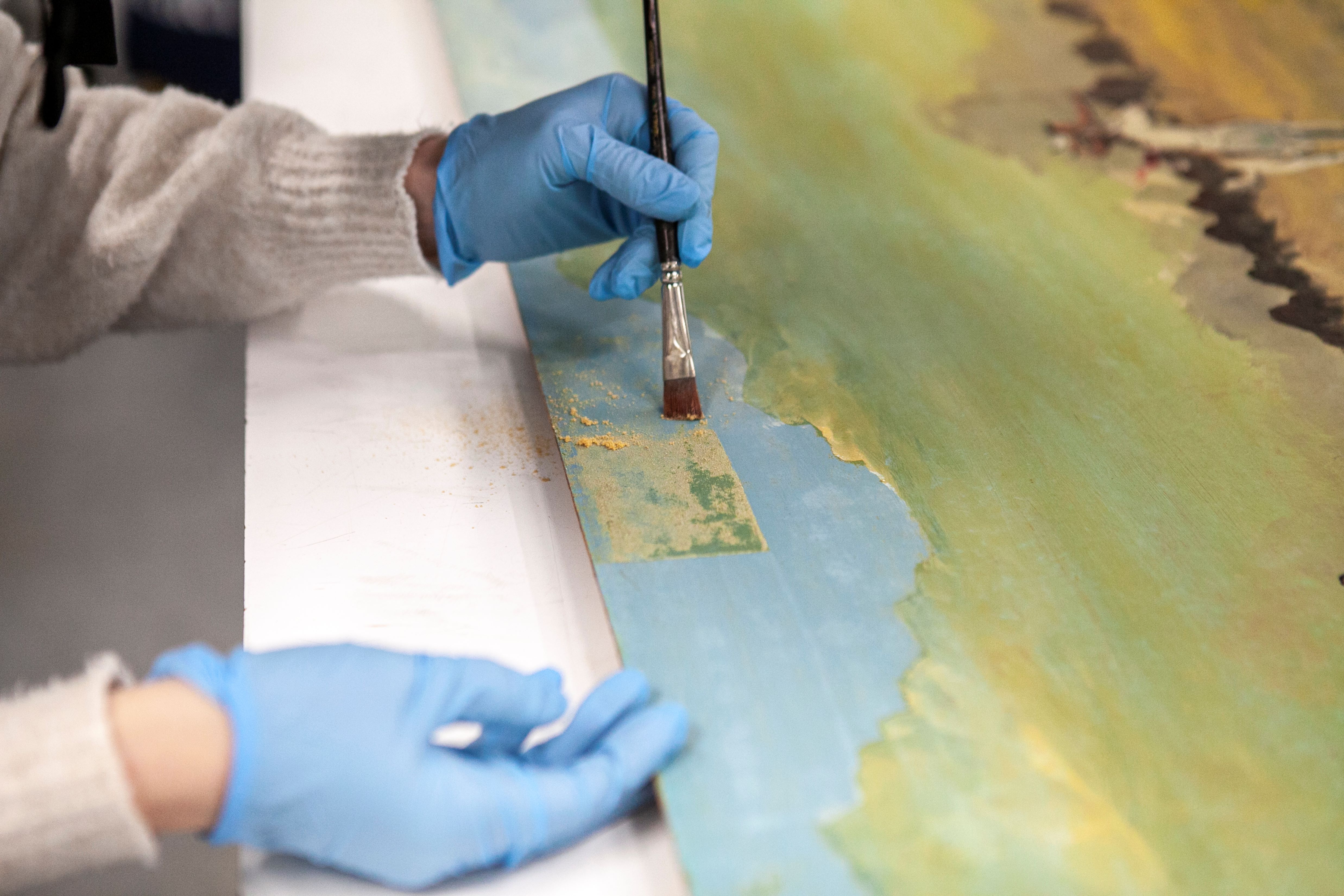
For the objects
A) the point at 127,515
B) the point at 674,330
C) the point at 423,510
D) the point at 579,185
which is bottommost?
the point at 127,515

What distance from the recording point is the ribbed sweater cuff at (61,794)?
0.70 meters

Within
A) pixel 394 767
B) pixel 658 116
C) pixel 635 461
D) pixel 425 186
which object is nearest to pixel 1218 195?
pixel 658 116

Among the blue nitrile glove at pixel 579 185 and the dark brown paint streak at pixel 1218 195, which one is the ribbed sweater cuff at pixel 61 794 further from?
the dark brown paint streak at pixel 1218 195

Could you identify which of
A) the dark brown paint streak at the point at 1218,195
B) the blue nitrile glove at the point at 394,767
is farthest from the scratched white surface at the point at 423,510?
the dark brown paint streak at the point at 1218,195

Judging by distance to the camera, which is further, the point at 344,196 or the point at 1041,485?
the point at 344,196

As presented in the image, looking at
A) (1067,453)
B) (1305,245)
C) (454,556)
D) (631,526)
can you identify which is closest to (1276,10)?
(1305,245)

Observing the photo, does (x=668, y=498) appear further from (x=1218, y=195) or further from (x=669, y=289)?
(x=1218, y=195)

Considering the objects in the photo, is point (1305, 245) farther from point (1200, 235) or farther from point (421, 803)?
point (421, 803)

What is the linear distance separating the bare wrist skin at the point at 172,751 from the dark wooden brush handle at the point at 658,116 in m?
0.71

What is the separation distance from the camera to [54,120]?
1.21 m

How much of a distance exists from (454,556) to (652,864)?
15.3 inches

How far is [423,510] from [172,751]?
1.31 ft

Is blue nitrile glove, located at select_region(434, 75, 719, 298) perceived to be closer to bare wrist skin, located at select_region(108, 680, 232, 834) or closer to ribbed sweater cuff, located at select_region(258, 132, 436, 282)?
ribbed sweater cuff, located at select_region(258, 132, 436, 282)

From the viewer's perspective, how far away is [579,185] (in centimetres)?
128
